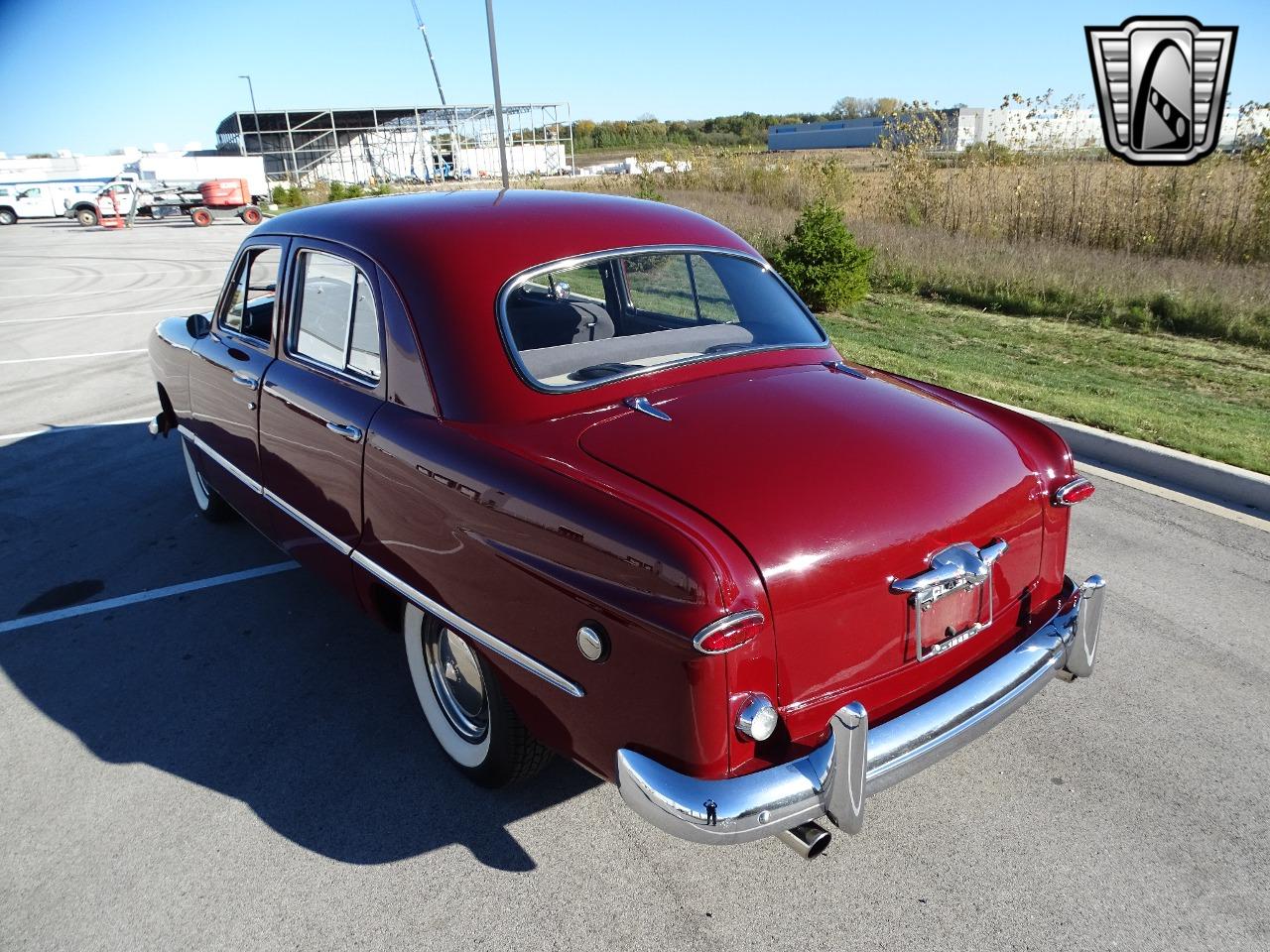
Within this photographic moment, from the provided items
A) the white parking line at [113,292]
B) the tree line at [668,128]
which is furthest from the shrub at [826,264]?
the tree line at [668,128]

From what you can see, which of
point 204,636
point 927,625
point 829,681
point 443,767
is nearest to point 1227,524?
point 927,625

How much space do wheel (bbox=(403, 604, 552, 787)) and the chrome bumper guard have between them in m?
0.62

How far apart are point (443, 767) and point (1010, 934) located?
188 centimetres

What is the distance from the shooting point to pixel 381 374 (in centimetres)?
315

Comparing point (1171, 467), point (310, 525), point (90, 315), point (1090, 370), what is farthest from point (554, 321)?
point (90, 315)

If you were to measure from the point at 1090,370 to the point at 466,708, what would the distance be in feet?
23.4

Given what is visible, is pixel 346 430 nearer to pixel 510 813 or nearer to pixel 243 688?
pixel 243 688

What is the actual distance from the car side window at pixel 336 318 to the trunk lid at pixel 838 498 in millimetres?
1050

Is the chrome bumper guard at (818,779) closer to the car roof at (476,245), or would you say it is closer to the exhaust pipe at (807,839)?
the exhaust pipe at (807,839)

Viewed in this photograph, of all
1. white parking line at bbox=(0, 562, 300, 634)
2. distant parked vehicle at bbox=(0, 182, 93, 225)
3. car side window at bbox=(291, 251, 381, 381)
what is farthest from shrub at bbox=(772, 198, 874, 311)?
distant parked vehicle at bbox=(0, 182, 93, 225)

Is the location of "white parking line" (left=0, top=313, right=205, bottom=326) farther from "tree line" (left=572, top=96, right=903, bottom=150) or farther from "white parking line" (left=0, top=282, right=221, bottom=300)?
"tree line" (left=572, top=96, right=903, bottom=150)

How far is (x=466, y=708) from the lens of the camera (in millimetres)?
3188

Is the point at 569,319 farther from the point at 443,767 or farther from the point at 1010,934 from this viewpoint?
the point at 1010,934

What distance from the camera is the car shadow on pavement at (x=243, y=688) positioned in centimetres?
301
